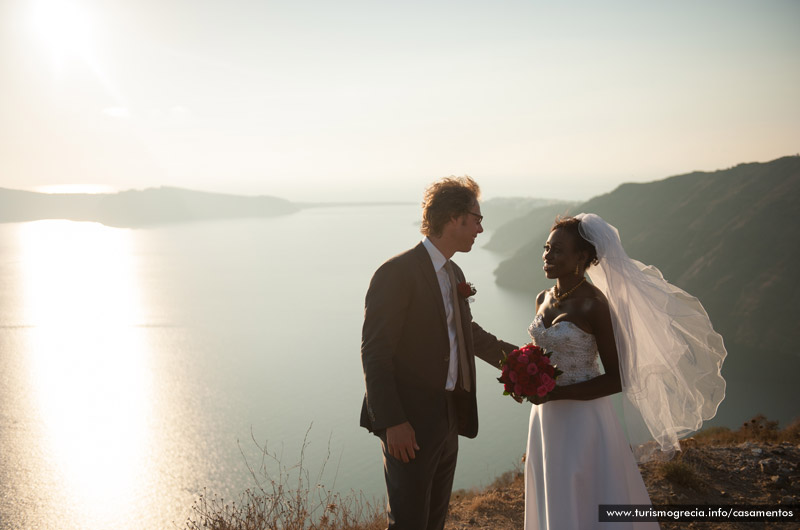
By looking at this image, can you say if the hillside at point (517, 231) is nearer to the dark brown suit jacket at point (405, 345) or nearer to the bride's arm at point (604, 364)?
the bride's arm at point (604, 364)

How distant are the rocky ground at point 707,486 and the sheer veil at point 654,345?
2.13 meters

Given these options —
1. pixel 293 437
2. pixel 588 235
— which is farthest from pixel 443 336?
pixel 293 437

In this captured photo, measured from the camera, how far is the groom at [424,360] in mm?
2744

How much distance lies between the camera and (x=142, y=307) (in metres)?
91.4

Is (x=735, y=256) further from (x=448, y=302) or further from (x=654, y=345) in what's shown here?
(x=448, y=302)

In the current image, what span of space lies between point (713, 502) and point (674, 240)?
109 m

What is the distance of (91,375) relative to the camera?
65.4 meters

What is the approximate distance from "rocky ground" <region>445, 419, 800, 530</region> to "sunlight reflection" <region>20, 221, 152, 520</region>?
41751mm

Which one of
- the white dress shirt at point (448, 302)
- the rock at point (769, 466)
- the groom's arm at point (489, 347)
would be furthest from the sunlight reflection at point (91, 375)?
the white dress shirt at point (448, 302)

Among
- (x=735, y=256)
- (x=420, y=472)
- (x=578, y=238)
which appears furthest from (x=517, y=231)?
(x=420, y=472)

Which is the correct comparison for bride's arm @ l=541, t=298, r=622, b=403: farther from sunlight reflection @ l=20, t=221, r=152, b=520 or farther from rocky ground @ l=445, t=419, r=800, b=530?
sunlight reflection @ l=20, t=221, r=152, b=520

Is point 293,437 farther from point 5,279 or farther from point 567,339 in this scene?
point 5,279

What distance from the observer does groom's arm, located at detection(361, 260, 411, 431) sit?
8.87 feet

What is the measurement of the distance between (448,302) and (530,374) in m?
0.66
